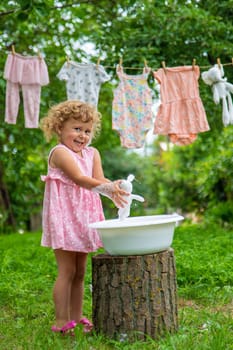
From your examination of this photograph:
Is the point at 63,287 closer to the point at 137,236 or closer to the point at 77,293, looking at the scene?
the point at 77,293

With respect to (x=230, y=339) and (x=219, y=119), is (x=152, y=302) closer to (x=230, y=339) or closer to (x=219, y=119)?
(x=230, y=339)

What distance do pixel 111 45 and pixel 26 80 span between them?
145cm

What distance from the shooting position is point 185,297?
3.35 meters

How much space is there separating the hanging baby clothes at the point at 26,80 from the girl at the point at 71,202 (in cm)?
212

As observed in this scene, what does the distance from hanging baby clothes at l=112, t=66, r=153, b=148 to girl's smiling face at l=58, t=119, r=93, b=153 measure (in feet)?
7.20

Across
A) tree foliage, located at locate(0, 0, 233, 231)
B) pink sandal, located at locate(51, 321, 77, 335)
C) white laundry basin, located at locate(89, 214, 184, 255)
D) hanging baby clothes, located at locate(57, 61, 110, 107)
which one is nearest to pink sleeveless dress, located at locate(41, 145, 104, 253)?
white laundry basin, located at locate(89, 214, 184, 255)

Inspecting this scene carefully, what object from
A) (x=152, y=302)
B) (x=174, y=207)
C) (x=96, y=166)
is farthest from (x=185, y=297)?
(x=174, y=207)

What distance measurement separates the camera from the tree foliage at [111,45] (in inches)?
218

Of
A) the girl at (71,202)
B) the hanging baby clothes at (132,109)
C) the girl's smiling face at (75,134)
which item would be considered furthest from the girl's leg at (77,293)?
the hanging baby clothes at (132,109)

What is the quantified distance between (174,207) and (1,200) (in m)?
3.54

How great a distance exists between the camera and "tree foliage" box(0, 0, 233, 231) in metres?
5.54

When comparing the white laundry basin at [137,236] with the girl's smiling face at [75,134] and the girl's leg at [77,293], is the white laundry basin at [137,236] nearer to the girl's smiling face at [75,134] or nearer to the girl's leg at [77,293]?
the girl's leg at [77,293]

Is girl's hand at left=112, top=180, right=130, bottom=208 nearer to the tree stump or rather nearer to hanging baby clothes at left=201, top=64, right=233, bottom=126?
the tree stump

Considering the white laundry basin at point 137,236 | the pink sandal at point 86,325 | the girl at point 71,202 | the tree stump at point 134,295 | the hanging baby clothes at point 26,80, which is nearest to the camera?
the white laundry basin at point 137,236
